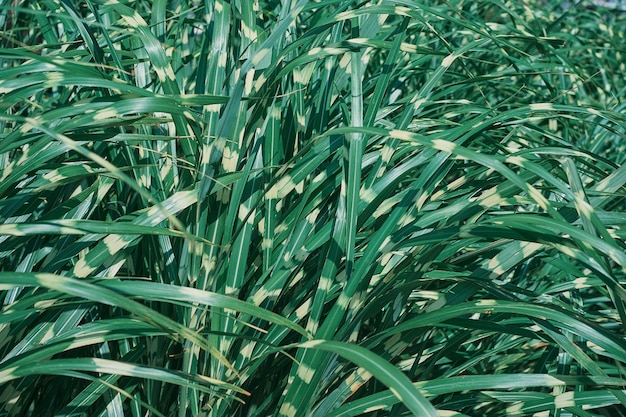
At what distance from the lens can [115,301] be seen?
617mm

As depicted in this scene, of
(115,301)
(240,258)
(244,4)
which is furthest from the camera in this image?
(244,4)

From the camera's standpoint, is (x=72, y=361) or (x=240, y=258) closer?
(x=72, y=361)

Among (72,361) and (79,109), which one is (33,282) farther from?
(79,109)

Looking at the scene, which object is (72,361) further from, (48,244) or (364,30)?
(364,30)

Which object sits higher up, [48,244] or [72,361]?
[72,361]

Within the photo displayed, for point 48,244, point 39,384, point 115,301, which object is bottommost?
point 39,384

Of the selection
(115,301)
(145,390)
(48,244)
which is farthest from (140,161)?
(115,301)

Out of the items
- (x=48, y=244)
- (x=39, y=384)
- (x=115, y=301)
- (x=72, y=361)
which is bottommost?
(x=39, y=384)

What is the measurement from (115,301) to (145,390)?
1.11ft

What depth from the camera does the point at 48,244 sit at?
1.01 meters

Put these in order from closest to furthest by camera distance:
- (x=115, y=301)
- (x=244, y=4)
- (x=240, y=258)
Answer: (x=115, y=301)
(x=240, y=258)
(x=244, y=4)

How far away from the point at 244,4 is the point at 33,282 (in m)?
0.51

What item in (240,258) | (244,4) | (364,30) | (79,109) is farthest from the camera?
(364,30)

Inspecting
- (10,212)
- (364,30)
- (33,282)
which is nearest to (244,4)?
(364,30)
